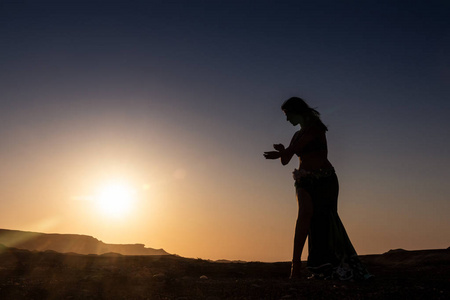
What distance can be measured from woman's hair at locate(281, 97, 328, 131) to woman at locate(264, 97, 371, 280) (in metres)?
0.02

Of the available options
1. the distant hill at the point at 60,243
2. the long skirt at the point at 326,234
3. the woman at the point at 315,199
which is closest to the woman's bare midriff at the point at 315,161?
the woman at the point at 315,199

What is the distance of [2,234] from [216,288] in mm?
58273

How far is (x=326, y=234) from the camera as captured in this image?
18.7ft

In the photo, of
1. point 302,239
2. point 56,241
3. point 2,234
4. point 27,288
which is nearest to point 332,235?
point 302,239

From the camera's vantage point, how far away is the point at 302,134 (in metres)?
5.89

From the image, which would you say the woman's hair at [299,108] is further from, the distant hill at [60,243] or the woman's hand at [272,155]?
Result: the distant hill at [60,243]

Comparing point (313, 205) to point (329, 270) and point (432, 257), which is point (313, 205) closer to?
point (329, 270)

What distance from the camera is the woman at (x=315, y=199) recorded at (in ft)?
18.5

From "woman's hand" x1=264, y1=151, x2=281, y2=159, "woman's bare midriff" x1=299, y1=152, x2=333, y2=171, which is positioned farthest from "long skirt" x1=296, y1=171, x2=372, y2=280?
"woman's hand" x1=264, y1=151, x2=281, y2=159

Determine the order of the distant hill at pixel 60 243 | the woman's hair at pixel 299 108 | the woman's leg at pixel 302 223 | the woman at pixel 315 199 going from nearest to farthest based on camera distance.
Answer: the woman at pixel 315 199
the woman's leg at pixel 302 223
the woman's hair at pixel 299 108
the distant hill at pixel 60 243

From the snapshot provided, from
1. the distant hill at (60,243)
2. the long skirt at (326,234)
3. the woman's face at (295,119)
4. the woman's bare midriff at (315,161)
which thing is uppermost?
the distant hill at (60,243)

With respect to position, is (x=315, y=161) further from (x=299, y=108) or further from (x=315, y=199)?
(x=299, y=108)

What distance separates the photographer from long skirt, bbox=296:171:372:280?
547 centimetres

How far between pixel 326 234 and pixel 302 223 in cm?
37
